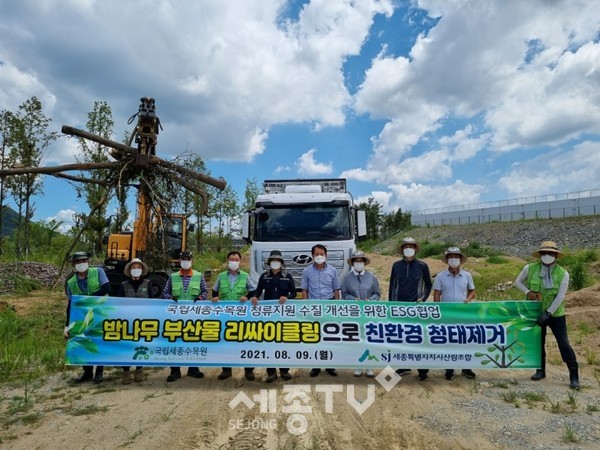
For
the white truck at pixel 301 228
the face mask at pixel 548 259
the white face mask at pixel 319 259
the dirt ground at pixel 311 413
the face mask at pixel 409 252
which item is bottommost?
the dirt ground at pixel 311 413

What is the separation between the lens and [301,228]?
9.41 m

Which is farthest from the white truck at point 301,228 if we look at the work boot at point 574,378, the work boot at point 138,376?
the work boot at point 574,378

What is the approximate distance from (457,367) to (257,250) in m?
4.57

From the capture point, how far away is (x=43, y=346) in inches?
345

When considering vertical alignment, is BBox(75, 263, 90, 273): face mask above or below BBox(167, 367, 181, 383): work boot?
above

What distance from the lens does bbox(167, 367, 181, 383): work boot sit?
6.32 meters

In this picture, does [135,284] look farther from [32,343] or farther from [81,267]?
[32,343]

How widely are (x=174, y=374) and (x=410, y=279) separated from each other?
3.59 metres

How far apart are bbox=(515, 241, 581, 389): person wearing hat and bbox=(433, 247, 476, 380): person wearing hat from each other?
798 millimetres

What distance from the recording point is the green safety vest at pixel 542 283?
607 centimetres

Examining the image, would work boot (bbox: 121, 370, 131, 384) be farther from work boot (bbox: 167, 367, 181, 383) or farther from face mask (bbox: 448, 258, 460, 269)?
face mask (bbox: 448, 258, 460, 269)

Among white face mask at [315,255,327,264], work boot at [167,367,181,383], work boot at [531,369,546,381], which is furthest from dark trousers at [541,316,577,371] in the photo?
work boot at [167,367,181,383]

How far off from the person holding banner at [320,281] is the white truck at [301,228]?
87.6 inches

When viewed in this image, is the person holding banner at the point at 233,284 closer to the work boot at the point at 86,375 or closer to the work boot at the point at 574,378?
the work boot at the point at 86,375
